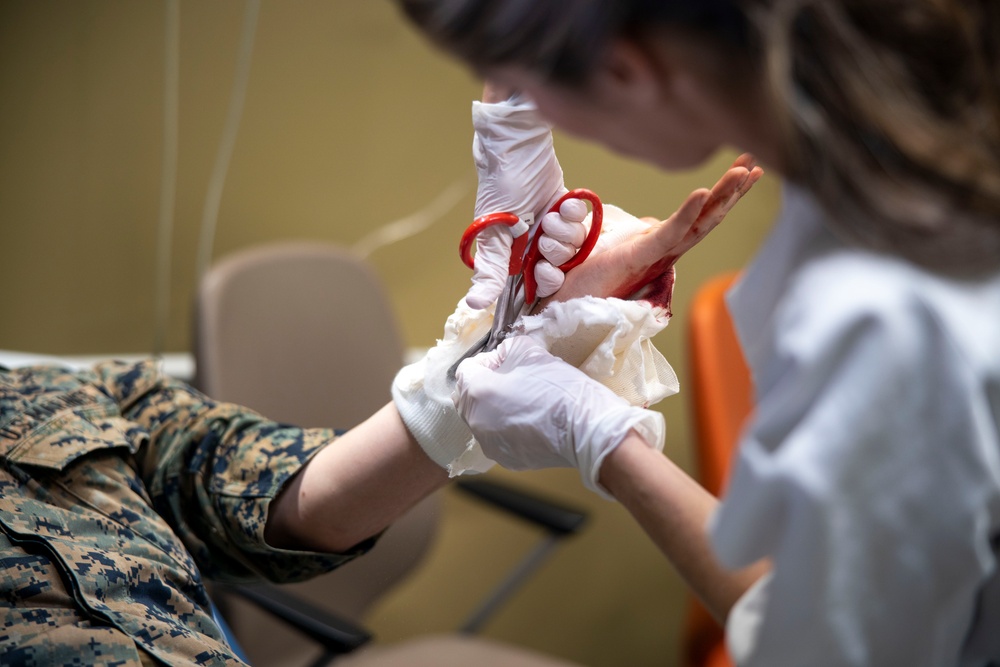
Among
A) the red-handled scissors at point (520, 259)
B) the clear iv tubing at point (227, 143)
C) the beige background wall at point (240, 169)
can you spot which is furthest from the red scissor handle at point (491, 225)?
the clear iv tubing at point (227, 143)

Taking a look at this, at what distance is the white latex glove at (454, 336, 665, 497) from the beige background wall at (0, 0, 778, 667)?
64 cm

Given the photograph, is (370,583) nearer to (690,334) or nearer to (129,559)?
(129,559)

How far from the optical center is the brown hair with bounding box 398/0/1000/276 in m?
0.42

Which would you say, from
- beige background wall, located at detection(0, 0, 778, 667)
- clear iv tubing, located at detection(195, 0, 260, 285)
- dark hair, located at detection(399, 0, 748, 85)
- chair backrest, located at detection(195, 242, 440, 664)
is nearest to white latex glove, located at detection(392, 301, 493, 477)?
chair backrest, located at detection(195, 242, 440, 664)

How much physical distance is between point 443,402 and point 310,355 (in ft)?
1.36

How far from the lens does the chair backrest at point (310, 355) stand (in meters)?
0.98

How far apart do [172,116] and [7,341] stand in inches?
19.2

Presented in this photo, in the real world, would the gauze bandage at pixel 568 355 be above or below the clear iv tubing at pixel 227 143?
below

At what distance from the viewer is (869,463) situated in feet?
1.40

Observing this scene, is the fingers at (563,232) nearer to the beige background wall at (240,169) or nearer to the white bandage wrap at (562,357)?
the white bandage wrap at (562,357)

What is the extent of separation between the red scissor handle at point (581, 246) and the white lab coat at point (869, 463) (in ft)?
0.87

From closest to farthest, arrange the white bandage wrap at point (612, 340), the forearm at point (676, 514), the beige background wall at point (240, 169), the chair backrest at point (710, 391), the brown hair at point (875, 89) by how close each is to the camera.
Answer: the brown hair at point (875, 89), the forearm at point (676, 514), the white bandage wrap at point (612, 340), the chair backrest at point (710, 391), the beige background wall at point (240, 169)

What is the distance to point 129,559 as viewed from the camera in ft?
2.36

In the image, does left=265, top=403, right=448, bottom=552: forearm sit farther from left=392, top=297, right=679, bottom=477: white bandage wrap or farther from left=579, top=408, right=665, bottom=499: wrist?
left=579, top=408, right=665, bottom=499: wrist
